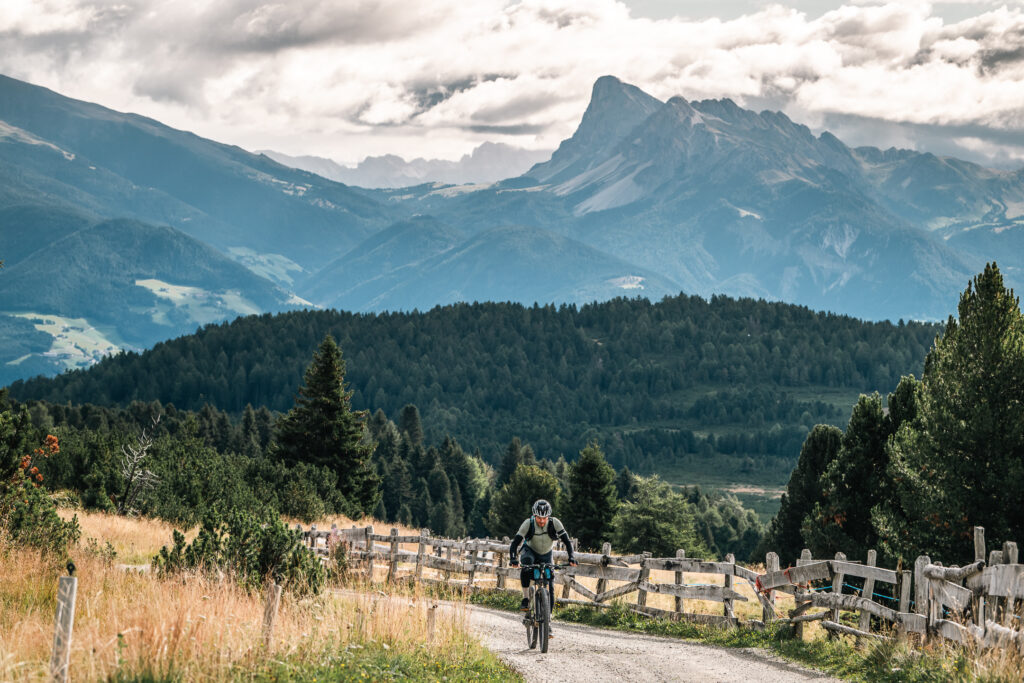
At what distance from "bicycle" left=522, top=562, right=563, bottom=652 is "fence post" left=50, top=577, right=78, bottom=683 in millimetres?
9859

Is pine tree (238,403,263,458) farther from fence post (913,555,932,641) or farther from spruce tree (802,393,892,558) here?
fence post (913,555,932,641)

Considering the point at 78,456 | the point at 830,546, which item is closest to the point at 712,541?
the point at 830,546

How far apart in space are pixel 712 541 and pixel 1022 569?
12780 cm

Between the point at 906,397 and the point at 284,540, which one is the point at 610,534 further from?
the point at 284,540

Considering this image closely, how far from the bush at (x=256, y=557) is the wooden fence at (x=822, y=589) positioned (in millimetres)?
7768

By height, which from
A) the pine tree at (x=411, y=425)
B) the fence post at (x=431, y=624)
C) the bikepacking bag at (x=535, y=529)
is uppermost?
the pine tree at (x=411, y=425)

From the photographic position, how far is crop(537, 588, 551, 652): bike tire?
18.0 meters

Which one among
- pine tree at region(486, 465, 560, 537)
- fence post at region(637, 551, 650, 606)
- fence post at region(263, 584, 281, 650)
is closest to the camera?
fence post at region(263, 584, 281, 650)

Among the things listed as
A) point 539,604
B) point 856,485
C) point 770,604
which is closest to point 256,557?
point 539,604

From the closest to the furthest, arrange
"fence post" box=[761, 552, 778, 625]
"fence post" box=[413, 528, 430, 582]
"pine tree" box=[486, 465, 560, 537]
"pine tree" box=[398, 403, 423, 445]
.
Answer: "fence post" box=[761, 552, 778, 625] → "fence post" box=[413, 528, 430, 582] → "pine tree" box=[486, 465, 560, 537] → "pine tree" box=[398, 403, 423, 445]

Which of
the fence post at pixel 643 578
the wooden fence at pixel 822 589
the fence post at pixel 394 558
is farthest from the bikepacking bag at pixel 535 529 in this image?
the fence post at pixel 394 558

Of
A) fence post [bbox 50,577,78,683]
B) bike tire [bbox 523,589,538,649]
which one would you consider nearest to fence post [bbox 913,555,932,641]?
bike tire [bbox 523,589,538,649]

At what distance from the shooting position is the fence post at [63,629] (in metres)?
9.04

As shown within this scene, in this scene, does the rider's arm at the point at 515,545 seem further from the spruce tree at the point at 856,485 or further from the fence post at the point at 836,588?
the spruce tree at the point at 856,485
